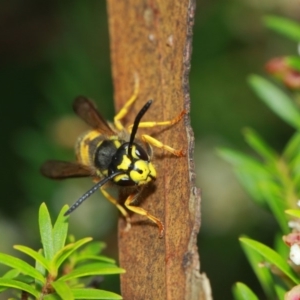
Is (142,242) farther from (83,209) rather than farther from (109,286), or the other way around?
(83,209)

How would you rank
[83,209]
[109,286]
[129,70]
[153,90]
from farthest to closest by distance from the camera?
[83,209], [109,286], [129,70], [153,90]

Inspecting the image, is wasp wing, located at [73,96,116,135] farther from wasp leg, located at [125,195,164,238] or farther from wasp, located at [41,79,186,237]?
wasp leg, located at [125,195,164,238]

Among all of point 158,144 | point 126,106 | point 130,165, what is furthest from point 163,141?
point 126,106

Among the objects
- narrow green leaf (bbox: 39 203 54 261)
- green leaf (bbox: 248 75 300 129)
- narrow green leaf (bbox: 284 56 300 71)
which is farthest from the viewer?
green leaf (bbox: 248 75 300 129)

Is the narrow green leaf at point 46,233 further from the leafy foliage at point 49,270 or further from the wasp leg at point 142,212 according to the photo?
the wasp leg at point 142,212

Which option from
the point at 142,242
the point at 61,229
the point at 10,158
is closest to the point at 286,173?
the point at 142,242

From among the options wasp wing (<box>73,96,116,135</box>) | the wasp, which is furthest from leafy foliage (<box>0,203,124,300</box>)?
wasp wing (<box>73,96,116,135</box>)

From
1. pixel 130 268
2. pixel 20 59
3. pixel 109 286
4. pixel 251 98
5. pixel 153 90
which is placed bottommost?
pixel 130 268
